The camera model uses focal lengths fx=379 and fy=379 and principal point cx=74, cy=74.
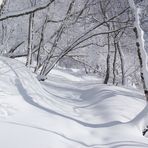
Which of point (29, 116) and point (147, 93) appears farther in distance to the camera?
point (147, 93)

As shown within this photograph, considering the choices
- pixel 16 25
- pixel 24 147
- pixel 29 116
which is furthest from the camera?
pixel 16 25

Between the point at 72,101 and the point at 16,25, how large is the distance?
13.9 m

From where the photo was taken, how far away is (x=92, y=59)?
115 ft

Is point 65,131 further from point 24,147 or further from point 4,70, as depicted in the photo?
point 4,70

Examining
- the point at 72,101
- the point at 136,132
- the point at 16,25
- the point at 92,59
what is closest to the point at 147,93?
the point at 136,132

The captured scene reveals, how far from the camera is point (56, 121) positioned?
7.54 meters

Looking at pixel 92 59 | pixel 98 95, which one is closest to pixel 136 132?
pixel 98 95

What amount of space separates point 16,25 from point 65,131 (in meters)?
17.8

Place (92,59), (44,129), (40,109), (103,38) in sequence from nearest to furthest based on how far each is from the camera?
(44,129) → (40,109) → (103,38) → (92,59)

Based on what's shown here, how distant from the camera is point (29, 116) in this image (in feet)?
24.3

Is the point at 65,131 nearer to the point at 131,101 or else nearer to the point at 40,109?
the point at 40,109

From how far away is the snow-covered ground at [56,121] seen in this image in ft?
21.1

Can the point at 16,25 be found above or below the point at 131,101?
above

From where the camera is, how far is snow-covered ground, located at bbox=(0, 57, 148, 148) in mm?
6422
